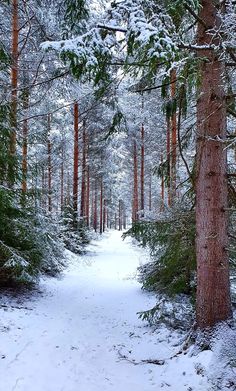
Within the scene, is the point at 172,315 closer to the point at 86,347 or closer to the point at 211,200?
the point at 86,347

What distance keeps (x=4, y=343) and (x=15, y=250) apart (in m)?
2.43

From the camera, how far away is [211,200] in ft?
16.7

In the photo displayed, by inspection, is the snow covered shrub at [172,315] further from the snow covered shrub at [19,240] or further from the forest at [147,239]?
the snow covered shrub at [19,240]

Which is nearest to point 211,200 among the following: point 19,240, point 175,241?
point 175,241

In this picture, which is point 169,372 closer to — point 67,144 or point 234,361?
point 234,361

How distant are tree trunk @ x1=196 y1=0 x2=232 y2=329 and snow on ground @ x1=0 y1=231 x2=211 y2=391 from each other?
762mm

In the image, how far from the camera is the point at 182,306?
7.07 m

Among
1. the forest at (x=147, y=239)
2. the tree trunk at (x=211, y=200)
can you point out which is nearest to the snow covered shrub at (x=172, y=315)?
the forest at (x=147, y=239)

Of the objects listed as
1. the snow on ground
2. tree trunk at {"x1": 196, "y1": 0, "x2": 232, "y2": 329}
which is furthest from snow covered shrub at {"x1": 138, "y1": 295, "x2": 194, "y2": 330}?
tree trunk at {"x1": 196, "y1": 0, "x2": 232, "y2": 329}

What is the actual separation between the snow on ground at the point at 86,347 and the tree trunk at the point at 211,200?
762mm

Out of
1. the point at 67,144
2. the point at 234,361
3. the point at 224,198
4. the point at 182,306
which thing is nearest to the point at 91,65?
the point at 224,198

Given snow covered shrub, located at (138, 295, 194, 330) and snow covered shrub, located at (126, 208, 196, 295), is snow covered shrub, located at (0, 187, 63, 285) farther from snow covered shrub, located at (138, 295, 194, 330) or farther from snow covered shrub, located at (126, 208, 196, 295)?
snow covered shrub, located at (138, 295, 194, 330)

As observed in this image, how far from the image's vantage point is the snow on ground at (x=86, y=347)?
4.48 meters

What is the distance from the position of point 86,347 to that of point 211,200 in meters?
3.14
